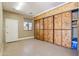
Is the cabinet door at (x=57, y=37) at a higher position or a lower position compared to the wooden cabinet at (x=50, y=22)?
lower

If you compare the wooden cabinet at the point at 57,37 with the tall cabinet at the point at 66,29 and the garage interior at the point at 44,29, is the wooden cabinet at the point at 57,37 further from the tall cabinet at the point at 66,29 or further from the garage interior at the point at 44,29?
the tall cabinet at the point at 66,29

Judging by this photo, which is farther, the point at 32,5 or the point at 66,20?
the point at 32,5

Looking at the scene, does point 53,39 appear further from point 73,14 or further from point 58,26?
point 73,14

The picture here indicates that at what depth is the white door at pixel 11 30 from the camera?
6.38 meters

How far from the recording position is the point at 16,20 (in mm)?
7344

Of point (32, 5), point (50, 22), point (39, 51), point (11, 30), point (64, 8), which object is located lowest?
point (39, 51)

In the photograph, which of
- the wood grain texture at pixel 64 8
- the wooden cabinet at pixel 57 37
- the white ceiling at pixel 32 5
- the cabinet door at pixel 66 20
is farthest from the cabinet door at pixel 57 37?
the white ceiling at pixel 32 5

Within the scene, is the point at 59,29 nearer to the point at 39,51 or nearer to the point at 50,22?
the point at 50,22

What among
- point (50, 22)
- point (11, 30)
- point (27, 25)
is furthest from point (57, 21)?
point (27, 25)

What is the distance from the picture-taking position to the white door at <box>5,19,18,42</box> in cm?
638

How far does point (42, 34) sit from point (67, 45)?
3064 millimetres

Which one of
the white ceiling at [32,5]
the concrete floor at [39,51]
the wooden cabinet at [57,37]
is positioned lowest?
the concrete floor at [39,51]

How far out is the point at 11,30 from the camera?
677 cm

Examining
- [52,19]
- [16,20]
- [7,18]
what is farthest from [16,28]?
[52,19]
